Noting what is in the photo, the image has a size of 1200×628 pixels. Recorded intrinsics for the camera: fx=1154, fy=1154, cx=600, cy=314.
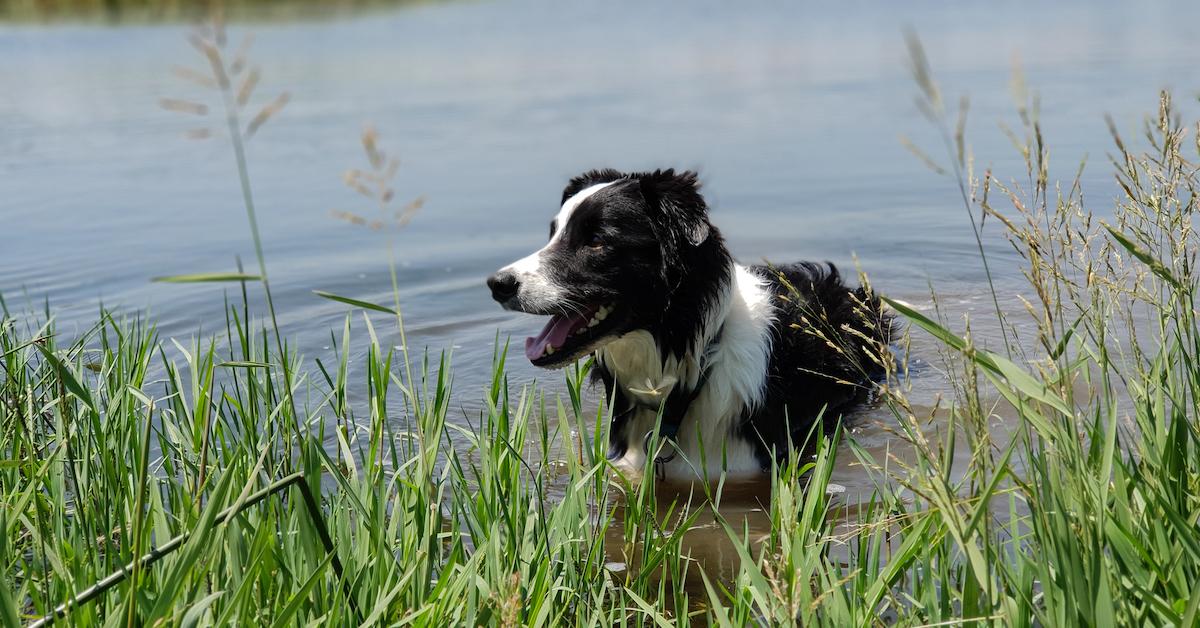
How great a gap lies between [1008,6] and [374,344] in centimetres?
1994

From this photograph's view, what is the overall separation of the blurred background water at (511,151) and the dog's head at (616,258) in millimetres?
279

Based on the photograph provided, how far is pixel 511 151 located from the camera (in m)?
10.5

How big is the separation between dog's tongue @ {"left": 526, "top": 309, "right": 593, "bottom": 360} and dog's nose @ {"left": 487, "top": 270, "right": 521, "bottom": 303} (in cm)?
26

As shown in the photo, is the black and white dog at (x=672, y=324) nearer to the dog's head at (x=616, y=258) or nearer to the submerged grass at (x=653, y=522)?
the dog's head at (x=616, y=258)

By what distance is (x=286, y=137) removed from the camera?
11.8 meters

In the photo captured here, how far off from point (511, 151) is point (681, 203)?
6.59m

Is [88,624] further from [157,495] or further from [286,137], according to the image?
[286,137]

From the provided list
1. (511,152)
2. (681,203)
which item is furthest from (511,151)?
(681,203)

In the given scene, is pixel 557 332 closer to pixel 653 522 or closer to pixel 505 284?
pixel 505 284

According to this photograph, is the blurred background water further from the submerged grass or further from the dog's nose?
the submerged grass

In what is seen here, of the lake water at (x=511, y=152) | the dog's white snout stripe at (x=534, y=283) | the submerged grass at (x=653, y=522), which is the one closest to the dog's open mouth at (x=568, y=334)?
the dog's white snout stripe at (x=534, y=283)

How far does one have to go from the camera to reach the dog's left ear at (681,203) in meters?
4.06

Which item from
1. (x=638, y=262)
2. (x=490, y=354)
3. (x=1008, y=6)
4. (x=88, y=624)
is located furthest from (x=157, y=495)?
(x=1008, y=6)

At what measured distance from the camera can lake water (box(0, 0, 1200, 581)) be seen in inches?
274
